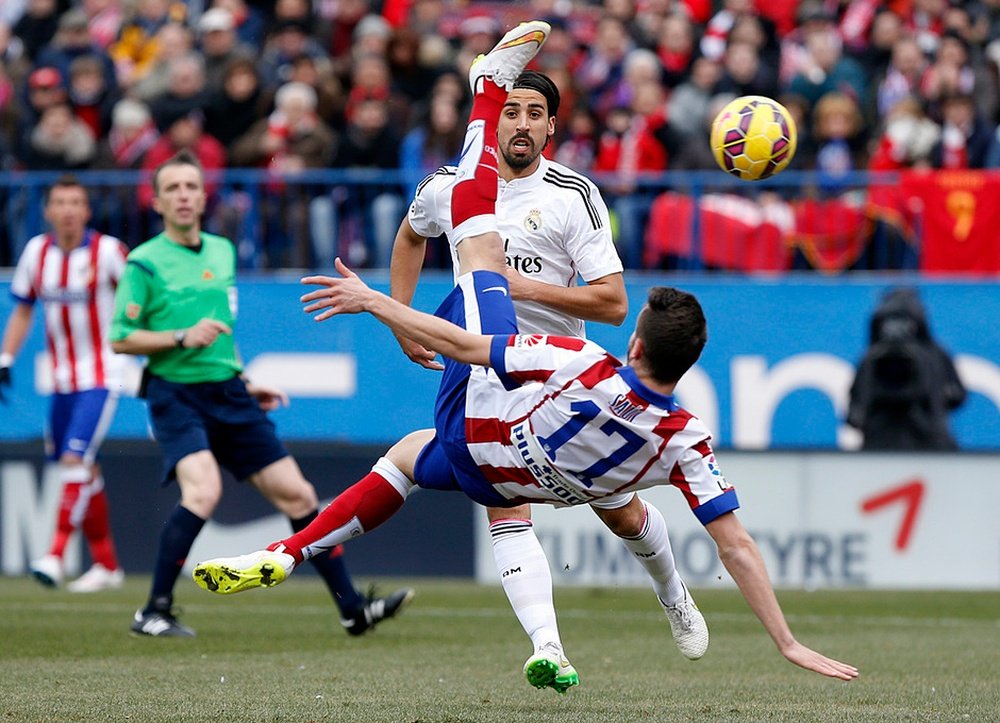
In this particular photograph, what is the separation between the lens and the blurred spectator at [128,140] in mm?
16688

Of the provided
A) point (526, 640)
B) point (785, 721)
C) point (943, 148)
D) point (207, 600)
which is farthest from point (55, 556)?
point (943, 148)

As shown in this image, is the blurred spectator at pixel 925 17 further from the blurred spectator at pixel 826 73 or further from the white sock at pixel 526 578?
the white sock at pixel 526 578

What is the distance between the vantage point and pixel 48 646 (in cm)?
905

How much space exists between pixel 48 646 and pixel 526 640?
259 centimetres

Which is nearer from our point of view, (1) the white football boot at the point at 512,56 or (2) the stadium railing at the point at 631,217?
Result: (1) the white football boot at the point at 512,56

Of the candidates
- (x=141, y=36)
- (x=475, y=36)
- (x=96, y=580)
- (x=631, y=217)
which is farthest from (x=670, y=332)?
(x=141, y=36)

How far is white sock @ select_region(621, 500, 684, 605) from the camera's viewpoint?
751cm

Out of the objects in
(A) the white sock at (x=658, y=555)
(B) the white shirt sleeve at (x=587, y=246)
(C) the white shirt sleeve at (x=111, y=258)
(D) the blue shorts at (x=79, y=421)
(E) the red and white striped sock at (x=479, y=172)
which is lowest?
(D) the blue shorts at (x=79, y=421)

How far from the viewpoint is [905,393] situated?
1411 cm

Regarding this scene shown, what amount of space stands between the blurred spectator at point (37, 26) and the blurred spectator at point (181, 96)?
2309 mm

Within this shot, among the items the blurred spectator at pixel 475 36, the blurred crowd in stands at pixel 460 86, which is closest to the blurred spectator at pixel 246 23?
the blurred crowd in stands at pixel 460 86

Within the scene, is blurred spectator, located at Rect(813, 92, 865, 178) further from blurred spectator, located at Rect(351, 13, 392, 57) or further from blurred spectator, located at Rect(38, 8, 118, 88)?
blurred spectator, located at Rect(38, 8, 118, 88)

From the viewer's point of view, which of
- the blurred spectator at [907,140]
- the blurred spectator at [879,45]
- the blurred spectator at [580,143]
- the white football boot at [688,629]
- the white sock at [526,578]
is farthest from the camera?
the blurred spectator at [879,45]

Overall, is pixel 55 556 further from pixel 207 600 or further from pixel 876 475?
pixel 876 475
